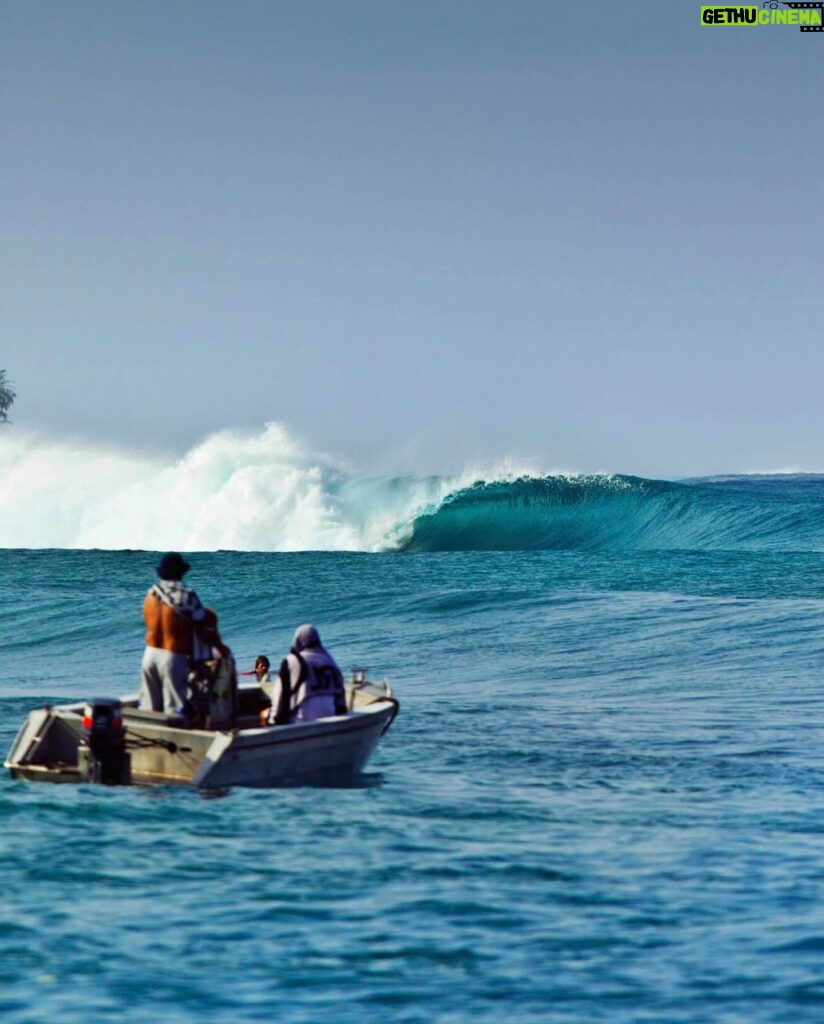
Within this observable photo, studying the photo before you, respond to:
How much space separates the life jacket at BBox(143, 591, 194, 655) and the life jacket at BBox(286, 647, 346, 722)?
0.91 meters

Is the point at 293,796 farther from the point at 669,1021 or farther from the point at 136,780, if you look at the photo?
the point at 669,1021

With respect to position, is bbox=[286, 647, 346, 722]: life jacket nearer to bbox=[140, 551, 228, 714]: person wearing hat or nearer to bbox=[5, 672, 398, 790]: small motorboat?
bbox=[5, 672, 398, 790]: small motorboat

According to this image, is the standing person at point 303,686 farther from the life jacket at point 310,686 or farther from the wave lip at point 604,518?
the wave lip at point 604,518

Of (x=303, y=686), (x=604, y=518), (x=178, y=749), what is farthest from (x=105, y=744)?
(x=604, y=518)

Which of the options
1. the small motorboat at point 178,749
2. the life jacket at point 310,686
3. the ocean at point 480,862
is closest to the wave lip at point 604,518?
the ocean at point 480,862

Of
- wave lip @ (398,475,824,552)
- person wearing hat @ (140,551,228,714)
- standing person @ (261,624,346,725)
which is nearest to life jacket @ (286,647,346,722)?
standing person @ (261,624,346,725)

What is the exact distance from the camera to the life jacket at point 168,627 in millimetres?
11180

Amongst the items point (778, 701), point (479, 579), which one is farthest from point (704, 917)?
point (479, 579)

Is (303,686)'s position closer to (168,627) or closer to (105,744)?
(168,627)

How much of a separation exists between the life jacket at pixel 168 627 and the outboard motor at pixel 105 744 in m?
0.68

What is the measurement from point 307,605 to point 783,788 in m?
20.8

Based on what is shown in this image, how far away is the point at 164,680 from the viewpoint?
1132 centimetres

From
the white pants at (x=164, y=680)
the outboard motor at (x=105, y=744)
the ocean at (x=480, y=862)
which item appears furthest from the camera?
the white pants at (x=164, y=680)

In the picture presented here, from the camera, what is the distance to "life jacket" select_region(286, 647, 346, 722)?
11656 mm
